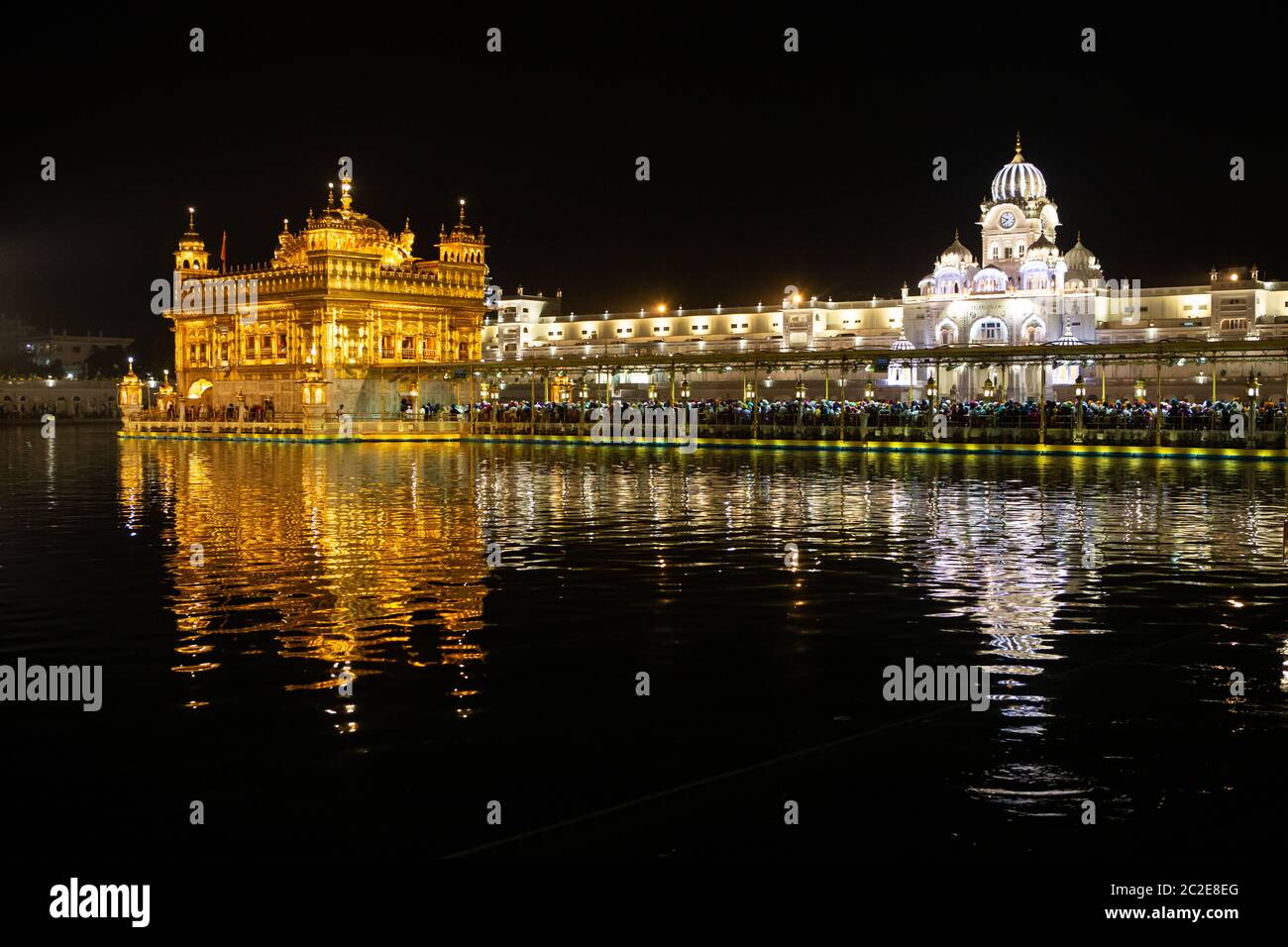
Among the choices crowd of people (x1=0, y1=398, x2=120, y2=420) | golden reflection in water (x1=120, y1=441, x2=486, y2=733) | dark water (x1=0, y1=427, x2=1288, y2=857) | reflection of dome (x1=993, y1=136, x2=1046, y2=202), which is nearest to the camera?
dark water (x1=0, y1=427, x2=1288, y2=857)

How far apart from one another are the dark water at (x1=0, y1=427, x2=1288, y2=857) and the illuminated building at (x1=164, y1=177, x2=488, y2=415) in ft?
146

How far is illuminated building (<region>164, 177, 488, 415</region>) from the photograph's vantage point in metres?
65.8

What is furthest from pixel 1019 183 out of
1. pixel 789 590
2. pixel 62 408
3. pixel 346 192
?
pixel 789 590

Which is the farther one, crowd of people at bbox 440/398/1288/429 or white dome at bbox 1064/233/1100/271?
white dome at bbox 1064/233/1100/271

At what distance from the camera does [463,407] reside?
69.1 meters

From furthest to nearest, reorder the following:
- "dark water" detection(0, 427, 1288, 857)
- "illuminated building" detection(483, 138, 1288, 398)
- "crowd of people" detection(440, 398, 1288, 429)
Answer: "illuminated building" detection(483, 138, 1288, 398) → "crowd of people" detection(440, 398, 1288, 429) → "dark water" detection(0, 427, 1288, 857)

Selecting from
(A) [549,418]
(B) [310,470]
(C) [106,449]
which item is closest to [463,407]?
(A) [549,418]

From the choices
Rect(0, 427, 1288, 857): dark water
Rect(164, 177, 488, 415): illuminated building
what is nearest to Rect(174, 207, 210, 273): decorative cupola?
Rect(164, 177, 488, 415): illuminated building

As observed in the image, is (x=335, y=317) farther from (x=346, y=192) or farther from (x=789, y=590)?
(x=789, y=590)

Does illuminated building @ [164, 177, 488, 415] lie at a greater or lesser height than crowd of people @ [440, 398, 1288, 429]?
greater

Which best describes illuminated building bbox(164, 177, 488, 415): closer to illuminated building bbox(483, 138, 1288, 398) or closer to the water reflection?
illuminated building bbox(483, 138, 1288, 398)
